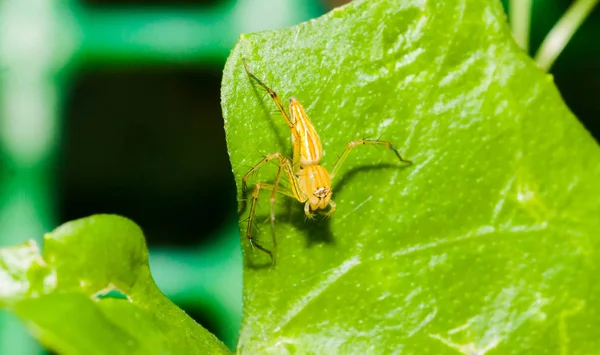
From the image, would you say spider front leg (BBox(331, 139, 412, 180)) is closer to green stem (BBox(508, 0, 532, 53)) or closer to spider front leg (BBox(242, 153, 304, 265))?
spider front leg (BBox(242, 153, 304, 265))

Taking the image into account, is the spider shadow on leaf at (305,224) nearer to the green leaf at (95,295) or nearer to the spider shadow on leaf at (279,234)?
the spider shadow on leaf at (279,234)

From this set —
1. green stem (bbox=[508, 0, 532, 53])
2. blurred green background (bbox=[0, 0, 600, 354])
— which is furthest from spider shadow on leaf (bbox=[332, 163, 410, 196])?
blurred green background (bbox=[0, 0, 600, 354])

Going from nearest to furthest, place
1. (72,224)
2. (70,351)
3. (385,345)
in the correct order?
1. (70,351)
2. (72,224)
3. (385,345)

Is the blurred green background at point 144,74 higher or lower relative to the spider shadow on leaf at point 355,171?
lower

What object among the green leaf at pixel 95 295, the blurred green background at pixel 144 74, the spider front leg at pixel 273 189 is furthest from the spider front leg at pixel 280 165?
the blurred green background at pixel 144 74

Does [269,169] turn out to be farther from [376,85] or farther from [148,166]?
[148,166]

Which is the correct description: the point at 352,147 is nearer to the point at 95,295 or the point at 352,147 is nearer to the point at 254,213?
the point at 254,213

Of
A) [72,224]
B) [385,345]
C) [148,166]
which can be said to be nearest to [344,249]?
[385,345]
